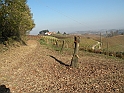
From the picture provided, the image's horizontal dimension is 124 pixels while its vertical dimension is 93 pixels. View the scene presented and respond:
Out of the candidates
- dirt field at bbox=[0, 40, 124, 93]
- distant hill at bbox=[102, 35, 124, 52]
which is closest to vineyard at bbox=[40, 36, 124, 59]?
distant hill at bbox=[102, 35, 124, 52]

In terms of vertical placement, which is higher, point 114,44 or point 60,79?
point 60,79

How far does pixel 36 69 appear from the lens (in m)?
11.6

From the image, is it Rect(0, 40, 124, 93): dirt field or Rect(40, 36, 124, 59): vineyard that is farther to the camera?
Rect(40, 36, 124, 59): vineyard

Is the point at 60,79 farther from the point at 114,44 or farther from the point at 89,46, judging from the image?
the point at 114,44

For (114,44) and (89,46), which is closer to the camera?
(89,46)

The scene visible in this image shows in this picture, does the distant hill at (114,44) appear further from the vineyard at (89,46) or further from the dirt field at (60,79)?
the dirt field at (60,79)

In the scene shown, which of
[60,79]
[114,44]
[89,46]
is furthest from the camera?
[114,44]

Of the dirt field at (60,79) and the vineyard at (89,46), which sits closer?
the dirt field at (60,79)

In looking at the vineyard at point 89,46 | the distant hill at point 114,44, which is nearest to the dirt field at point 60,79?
the vineyard at point 89,46

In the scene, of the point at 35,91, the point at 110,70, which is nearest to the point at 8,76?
the point at 35,91

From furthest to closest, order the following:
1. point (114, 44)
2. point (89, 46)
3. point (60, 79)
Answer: point (114, 44), point (89, 46), point (60, 79)

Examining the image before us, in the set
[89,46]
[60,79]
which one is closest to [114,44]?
[89,46]

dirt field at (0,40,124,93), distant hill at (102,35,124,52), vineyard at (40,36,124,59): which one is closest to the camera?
dirt field at (0,40,124,93)

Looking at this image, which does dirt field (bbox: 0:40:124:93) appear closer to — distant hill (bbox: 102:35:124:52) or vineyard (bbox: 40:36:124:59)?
vineyard (bbox: 40:36:124:59)
